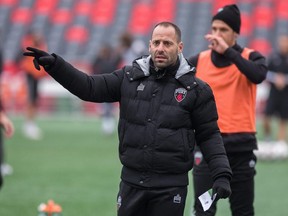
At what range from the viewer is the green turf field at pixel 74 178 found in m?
10.3

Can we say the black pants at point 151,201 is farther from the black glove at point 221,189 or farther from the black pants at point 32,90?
the black pants at point 32,90

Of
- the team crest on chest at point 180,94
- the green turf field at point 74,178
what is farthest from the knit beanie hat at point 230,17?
the green turf field at point 74,178

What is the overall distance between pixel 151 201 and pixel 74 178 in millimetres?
6662

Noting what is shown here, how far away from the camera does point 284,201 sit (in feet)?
36.0

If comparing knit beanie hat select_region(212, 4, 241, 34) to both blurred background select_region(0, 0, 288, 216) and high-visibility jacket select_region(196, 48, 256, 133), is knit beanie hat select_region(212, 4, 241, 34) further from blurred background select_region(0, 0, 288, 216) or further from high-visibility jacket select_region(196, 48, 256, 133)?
blurred background select_region(0, 0, 288, 216)

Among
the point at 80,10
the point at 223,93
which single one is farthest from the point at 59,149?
the point at 80,10

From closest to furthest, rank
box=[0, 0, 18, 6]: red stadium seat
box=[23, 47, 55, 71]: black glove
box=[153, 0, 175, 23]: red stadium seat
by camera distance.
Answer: box=[23, 47, 55, 71]: black glove
box=[153, 0, 175, 23]: red stadium seat
box=[0, 0, 18, 6]: red stadium seat

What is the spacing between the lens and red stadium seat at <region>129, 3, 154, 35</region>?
99.6 ft

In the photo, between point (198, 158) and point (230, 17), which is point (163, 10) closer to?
point (230, 17)

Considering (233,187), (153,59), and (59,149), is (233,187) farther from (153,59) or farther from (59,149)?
(59,149)

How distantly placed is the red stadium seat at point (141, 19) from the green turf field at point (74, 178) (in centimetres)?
1099

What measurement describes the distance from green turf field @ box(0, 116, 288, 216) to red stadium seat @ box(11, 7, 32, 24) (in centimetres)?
1250

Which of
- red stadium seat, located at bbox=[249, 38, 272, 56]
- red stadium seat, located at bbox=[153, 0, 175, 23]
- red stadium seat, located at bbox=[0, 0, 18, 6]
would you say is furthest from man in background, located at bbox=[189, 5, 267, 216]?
red stadium seat, located at bbox=[0, 0, 18, 6]

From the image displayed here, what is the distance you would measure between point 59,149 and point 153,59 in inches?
423
